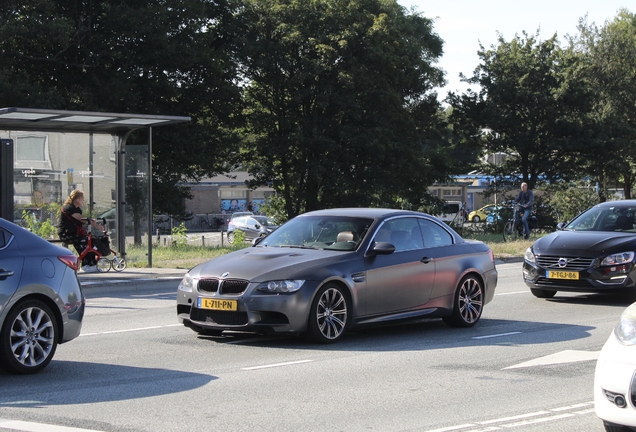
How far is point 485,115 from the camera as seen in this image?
4903 centimetres

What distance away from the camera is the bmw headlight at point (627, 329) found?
5898 millimetres

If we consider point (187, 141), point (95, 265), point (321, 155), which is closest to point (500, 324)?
point (95, 265)

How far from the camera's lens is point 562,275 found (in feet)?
47.3

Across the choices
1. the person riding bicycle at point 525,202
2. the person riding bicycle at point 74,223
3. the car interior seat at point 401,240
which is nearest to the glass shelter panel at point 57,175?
the person riding bicycle at point 74,223

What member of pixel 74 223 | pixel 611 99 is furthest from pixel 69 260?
pixel 611 99

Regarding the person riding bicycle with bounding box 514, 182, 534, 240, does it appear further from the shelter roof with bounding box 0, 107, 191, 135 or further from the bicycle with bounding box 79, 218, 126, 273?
the bicycle with bounding box 79, 218, 126, 273

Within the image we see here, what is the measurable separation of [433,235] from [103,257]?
9875mm

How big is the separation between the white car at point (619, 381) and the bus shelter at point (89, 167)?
49.0 feet

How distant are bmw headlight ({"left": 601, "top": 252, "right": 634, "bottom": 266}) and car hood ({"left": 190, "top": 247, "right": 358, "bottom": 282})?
5158 millimetres

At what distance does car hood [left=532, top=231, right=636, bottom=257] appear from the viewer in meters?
14.3

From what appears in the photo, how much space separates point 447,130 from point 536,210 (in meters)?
Result: 12.5

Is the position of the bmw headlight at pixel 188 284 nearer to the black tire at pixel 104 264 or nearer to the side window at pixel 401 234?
the side window at pixel 401 234

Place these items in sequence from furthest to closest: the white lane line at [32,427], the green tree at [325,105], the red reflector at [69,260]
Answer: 1. the green tree at [325,105]
2. the red reflector at [69,260]
3. the white lane line at [32,427]

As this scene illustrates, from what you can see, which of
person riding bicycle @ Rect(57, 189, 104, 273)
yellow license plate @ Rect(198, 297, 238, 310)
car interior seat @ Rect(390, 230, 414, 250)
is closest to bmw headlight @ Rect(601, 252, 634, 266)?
car interior seat @ Rect(390, 230, 414, 250)
